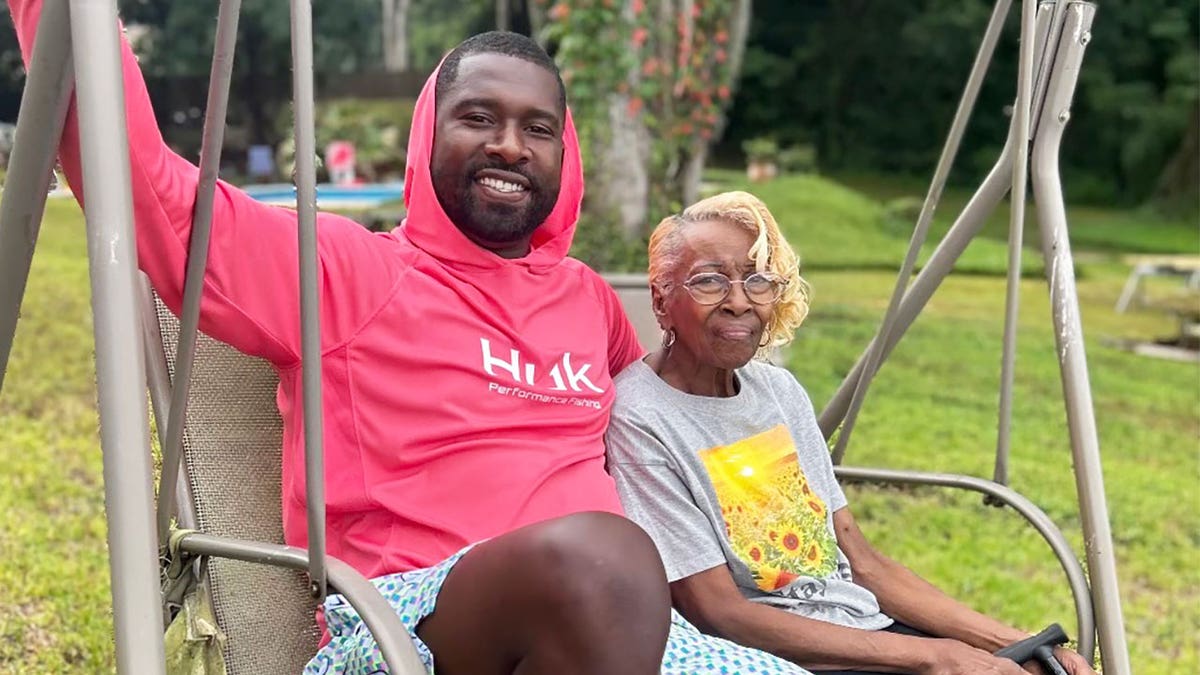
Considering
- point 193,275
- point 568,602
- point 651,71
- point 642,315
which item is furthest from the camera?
point 651,71

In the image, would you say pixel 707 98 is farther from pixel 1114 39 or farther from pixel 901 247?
pixel 1114 39

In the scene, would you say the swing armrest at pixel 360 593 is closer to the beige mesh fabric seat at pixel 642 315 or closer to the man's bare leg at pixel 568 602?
the man's bare leg at pixel 568 602

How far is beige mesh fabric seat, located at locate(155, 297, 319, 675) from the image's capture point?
1.96 m

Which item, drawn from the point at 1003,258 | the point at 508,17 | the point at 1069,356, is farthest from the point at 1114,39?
the point at 1069,356

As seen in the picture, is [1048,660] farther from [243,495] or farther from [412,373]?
[243,495]

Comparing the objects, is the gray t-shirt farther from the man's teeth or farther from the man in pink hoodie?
the man's teeth

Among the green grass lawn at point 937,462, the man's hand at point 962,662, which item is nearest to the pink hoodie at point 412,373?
the man's hand at point 962,662

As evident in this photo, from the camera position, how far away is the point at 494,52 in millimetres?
2016

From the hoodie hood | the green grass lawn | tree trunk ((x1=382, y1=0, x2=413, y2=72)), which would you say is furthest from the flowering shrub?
tree trunk ((x1=382, y1=0, x2=413, y2=72))

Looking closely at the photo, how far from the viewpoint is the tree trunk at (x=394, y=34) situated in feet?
50.0

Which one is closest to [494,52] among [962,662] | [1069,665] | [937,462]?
[962,662]

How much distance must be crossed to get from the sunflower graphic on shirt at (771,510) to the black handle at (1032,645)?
0.91ft

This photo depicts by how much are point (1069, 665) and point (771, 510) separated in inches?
18.9

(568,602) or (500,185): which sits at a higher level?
(500,185)
